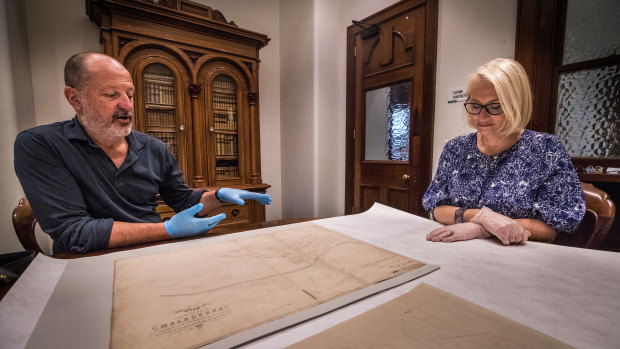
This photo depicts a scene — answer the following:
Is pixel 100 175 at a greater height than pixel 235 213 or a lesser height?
greater

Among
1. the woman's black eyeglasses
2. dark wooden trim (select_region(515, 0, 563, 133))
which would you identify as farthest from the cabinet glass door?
dark wooden trim (select_region(515, 0, 563, 133))

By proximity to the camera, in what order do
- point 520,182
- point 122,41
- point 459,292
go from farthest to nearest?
point 122,41, point 520,182, point 459,292

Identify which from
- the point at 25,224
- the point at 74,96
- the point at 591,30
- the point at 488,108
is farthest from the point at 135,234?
the point at 591,30

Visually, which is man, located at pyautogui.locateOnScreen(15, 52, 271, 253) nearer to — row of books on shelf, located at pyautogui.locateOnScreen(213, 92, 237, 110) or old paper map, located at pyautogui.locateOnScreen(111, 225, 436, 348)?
old paper map, located at pyautogui.locateOnScreen(111, 225, 436, 348)

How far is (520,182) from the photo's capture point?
3.41 ft

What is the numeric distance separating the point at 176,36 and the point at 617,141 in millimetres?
2995

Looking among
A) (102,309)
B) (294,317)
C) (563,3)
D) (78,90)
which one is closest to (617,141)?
(563,3)

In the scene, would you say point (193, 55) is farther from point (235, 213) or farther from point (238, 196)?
point (238, 196)

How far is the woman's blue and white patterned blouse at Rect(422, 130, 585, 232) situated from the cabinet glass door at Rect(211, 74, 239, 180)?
6.48 ft

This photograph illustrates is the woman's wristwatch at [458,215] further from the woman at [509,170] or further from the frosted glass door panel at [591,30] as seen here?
the frosted glass door panel at [591,30]

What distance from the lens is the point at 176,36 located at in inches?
88.4

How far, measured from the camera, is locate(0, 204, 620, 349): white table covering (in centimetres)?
36

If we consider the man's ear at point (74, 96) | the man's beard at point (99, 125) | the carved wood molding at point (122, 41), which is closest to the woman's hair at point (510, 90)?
the man's beard at point (99, 125)

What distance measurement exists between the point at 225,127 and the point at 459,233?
2.35m
